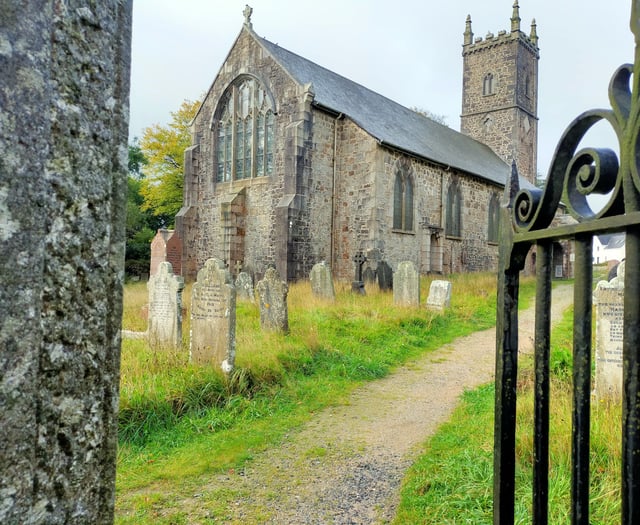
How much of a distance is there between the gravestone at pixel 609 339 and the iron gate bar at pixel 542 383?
14.4ft

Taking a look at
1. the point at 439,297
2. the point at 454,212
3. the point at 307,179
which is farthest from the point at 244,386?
the point at 454,212

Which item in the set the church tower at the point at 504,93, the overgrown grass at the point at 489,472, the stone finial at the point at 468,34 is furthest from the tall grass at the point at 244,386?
the stone finial at the point at 468,34

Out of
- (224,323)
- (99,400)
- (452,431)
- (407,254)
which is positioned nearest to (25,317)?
(99,400)

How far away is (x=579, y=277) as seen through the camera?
1343 millimetres

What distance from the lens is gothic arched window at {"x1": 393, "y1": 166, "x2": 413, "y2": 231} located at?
64.5ft

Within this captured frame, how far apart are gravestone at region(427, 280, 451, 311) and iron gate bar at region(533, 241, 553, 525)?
11524 mm

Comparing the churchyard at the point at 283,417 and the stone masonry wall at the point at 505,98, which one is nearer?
the churchyard at the point at 283,417

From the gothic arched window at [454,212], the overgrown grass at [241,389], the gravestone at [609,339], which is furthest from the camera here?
the gothic arched window at [454,212]

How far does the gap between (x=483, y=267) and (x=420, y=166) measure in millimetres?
8019

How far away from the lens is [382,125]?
2073cm

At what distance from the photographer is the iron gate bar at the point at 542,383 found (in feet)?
4.87

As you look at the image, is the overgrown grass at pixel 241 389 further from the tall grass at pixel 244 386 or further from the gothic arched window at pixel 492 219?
the gothic arched window at pixel 492 219

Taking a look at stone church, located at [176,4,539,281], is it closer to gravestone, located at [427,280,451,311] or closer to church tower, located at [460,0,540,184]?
gravestone, located at [427,280,451,311]

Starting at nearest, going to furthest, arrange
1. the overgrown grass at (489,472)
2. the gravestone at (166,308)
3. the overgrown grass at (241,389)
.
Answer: the overgrown grass at (489,472)
the overgrown grass at (241,389)
the gravestone at (166,308)
